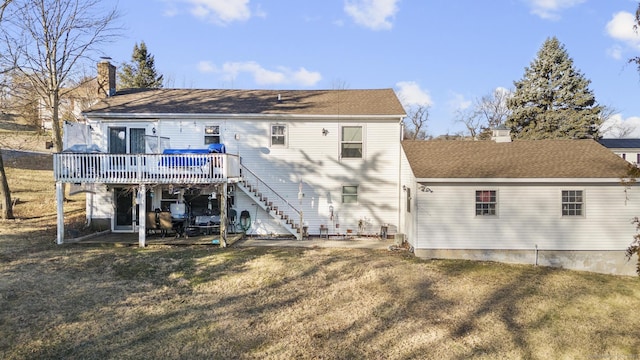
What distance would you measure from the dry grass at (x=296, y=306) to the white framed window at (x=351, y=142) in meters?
5.19

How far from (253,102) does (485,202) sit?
11685mm

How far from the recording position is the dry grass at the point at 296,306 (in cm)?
775

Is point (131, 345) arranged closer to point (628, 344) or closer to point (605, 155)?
point (628, 344)

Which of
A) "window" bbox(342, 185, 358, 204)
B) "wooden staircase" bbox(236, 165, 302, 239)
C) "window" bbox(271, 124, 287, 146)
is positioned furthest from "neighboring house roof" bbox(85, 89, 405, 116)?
"window" bbox(342, 185, 358, 204)

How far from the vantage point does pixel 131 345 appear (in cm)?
758

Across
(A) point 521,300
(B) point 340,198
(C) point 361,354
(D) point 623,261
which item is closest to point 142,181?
(B) point 340,198

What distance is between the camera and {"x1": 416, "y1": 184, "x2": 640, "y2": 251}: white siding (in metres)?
14.6

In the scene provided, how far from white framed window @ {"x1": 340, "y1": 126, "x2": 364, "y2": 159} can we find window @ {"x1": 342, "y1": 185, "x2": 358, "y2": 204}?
1.44 m

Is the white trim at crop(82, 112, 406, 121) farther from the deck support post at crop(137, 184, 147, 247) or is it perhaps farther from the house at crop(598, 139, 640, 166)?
the house at crop(598, 139, 640, 166)

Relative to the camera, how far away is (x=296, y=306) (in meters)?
9.71

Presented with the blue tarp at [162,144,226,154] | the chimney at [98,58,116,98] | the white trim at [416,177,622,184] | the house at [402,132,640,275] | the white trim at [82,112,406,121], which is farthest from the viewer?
the chimney at [98,58,116,98]

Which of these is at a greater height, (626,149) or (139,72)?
(139,72)

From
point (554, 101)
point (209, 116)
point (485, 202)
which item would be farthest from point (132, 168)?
point (554, 101)

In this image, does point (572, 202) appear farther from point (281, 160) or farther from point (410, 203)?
point (281, 160)
